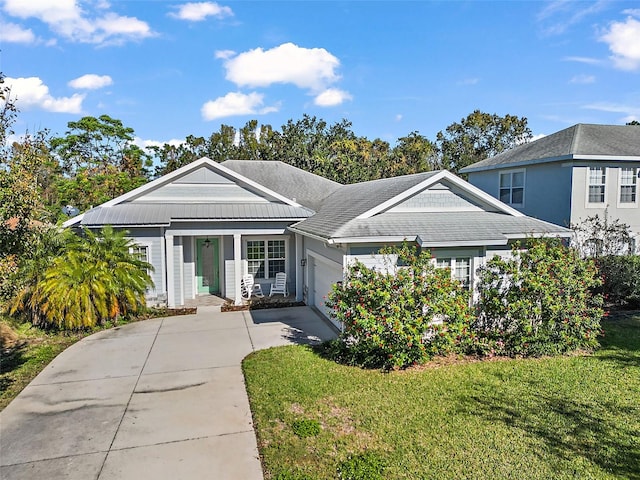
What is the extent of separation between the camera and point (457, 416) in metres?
6.86

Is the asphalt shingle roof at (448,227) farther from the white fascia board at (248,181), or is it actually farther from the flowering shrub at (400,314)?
the white fascia board at (248,181)

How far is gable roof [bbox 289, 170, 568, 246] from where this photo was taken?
1046 cm

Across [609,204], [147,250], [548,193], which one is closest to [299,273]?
[147,250]

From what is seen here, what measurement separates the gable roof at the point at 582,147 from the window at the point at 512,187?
1.72 feet

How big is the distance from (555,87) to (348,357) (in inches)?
571

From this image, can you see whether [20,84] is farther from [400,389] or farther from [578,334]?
[578,334]

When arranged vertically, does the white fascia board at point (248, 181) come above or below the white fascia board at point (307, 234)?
above

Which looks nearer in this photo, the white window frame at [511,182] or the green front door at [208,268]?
the green front door at [208,268]

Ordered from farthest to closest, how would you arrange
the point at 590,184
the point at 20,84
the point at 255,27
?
the point at 590,184 → the point at 255,27 → the point at 20,84

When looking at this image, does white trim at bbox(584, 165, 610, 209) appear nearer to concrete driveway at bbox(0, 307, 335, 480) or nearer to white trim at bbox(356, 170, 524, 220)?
white trim at bbox(356, 170, 524, 220)

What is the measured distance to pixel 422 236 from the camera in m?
10.5

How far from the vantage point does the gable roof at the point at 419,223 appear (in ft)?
34.3

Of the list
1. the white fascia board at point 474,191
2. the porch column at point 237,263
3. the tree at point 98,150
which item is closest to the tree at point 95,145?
the tree at point 98,150

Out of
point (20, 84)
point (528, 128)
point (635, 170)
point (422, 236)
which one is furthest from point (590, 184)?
point (528, 128)
